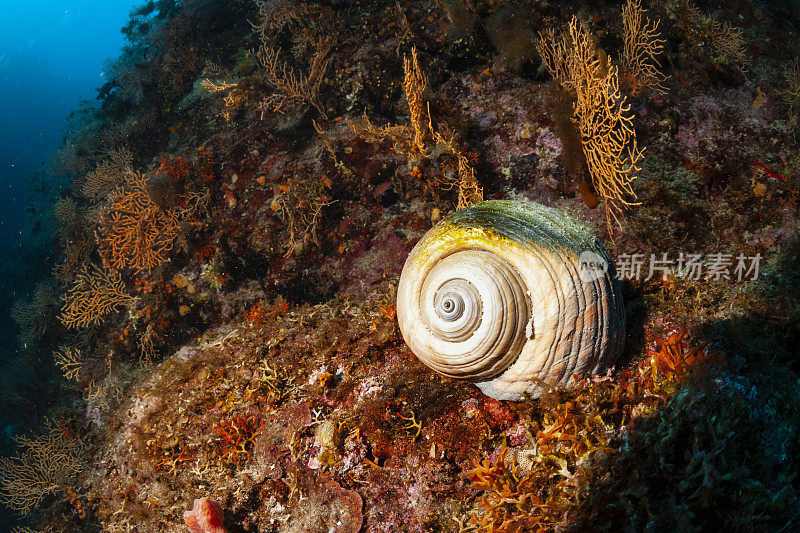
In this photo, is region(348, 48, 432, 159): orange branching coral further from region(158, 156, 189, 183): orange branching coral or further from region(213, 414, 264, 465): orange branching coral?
region(158, 156, 189, 183): orange branching coral

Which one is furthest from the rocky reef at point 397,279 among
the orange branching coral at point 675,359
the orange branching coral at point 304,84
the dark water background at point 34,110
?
the dark water background at point 34,110

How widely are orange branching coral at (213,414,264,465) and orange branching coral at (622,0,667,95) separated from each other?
5.44m

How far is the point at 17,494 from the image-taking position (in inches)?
241

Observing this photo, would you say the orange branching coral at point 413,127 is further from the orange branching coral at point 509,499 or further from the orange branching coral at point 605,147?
the orange branching coral at point 509,499

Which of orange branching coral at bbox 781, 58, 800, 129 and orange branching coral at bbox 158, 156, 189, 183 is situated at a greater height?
orange branching coral at bbox 158, 156, 189, 183

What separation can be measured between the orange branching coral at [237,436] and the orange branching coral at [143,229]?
15.9 feet

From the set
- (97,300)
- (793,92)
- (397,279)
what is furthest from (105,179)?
(793,92)

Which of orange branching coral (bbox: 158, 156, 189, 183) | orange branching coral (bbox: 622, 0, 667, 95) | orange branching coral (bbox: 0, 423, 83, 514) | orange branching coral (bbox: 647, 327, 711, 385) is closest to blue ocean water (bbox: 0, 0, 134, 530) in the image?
orange branching coral (bbox: 0, 423, 83, 514)

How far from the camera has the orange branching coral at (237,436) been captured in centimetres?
279

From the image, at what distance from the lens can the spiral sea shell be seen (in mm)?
2154

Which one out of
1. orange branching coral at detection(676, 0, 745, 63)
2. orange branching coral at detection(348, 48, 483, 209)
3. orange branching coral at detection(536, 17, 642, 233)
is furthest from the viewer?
orange branching coral at detection(676, 0, 745, 63)

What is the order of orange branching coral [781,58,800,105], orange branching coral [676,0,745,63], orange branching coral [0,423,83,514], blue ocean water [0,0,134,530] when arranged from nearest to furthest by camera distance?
orange branching coral [781,58,800,105] → orange branching coral [676,0,745,63] → orange branching coral [0,423,83,514] → blue ocean water [0,0,134,530]

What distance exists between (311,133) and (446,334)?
5235mm

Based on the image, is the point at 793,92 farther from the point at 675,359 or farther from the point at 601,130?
the point at 675,359
